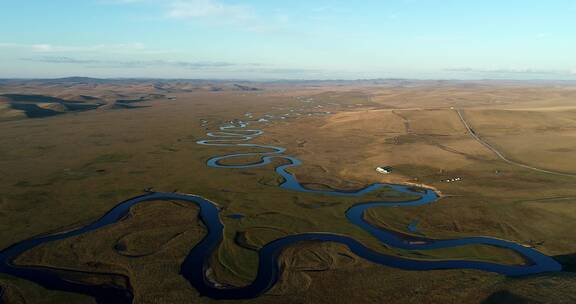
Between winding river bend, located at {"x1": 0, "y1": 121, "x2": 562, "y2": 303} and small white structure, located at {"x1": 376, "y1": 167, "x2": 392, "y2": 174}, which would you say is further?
small white structure, located at {"x1": 376, "y1": 167, "x2": 392, "y2": 174}

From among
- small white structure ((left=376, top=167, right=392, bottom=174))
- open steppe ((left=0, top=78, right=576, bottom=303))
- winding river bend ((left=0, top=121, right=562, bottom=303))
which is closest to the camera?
winding river bend ((left=0, top=121, right=562, bottom=303))

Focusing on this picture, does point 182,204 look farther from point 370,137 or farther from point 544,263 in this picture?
point 370,137

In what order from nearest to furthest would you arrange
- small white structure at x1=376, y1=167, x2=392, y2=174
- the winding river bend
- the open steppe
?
1. the winding river bend
2. the open steppe
3. small white structure at x1=376, y1=167, x2=392, y2=174

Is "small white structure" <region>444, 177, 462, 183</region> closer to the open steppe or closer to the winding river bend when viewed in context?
the open steppe

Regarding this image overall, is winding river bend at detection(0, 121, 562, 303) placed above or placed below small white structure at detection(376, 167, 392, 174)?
below

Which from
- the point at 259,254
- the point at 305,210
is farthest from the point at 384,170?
the point at 259,254

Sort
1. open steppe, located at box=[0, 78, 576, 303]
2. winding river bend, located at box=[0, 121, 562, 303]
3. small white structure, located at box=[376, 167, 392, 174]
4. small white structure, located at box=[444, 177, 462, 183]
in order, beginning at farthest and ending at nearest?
1. small white structure, located at box=[376, 167, 392, 174]
2. small white structure, located at box=[444, 177, 462, 183]
3. open steppe, located at box=[0, 78, 576, 303]
4. winding river bend, located at box=[0, 121, 562, 303]

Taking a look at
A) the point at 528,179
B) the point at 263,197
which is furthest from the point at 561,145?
the point at 263,197

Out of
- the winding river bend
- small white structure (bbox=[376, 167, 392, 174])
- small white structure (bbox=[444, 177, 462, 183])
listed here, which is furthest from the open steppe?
small white structure (bbox=[376, 167, 392, 174])

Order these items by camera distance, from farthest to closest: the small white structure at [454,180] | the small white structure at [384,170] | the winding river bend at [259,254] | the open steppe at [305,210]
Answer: the small white structure at [384,170] < the small white structure at [454,180] < the open steppe at [305,210] < the winding river bend at [259,254]

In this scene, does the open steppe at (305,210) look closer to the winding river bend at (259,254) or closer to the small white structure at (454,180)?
the small white structure at (454,180)

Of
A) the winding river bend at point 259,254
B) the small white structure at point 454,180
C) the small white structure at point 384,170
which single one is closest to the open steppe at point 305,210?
the small white structure at point 454,180
